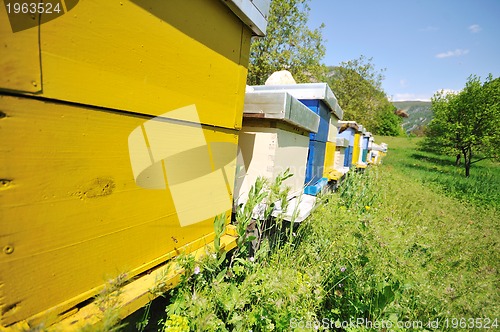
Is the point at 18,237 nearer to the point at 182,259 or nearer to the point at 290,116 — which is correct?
the point at 182,259

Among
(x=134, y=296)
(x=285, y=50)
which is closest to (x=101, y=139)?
(x=134, y=296)

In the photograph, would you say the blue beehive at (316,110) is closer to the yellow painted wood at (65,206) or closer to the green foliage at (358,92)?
the yellow painted wood at (65,206)

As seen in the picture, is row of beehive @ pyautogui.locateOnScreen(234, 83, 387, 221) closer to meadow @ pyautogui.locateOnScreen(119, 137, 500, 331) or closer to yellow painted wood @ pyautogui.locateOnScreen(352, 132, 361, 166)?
meadow @ pyautogui.locateOnScreen(119, 137, 500, 331)

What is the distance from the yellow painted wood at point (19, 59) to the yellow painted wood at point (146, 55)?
2cm

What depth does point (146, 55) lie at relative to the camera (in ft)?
3.01

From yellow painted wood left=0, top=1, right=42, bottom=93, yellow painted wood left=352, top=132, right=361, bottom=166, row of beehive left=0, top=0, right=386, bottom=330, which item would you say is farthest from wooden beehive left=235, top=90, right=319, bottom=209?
yellow painted wood left=352, top=132, right=361, bottom=166

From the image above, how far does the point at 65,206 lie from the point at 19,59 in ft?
1.43

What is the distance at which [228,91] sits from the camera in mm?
1388

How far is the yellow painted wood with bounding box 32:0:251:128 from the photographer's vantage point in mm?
700

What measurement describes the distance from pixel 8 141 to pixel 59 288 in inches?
19.5

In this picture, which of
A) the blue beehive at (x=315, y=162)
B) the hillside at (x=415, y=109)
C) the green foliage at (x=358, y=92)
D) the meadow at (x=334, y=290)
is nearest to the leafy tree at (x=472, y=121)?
the green foliage at (x=358, y=92)

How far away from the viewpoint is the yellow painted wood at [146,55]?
70 cm

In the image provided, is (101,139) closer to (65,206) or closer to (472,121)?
(65,206)

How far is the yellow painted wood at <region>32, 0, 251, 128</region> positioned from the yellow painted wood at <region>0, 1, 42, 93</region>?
0.8 inches
